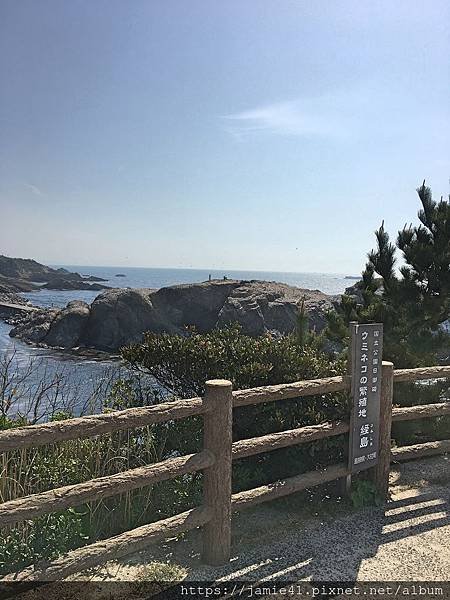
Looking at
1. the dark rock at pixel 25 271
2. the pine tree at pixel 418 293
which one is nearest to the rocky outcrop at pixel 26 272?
the dark rock at pixel 25 271

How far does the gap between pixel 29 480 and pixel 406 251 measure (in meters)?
4.96

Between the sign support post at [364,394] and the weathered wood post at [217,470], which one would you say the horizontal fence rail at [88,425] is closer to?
the weathered wood post at [217,470]

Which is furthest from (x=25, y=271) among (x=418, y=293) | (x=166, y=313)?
(x=418, y=293)

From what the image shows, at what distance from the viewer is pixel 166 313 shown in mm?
31906

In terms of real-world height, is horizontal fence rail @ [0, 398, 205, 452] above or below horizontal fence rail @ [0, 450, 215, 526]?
above

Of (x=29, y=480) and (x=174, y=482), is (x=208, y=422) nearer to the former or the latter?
(x=174, y=482)

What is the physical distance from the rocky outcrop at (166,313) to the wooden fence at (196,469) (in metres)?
21.6

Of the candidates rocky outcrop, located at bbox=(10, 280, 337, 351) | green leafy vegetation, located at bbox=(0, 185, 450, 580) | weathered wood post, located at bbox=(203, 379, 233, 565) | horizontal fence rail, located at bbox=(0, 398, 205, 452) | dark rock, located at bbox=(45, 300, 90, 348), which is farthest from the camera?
rocky outcrop, located at bbox=(10, 280, 337, 351)

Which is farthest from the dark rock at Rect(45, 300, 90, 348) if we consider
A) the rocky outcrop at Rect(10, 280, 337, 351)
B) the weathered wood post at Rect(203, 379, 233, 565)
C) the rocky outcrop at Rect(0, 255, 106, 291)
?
the rocky outcrop at Rect(0, 255, 106, 291)

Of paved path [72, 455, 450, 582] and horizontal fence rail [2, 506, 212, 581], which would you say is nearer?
horizontal fence rail [2, 506, 212, 581]

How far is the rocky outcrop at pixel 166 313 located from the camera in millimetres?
27955

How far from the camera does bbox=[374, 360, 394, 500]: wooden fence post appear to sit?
14.8ft

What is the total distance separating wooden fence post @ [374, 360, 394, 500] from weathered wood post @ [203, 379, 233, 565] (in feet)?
5.66

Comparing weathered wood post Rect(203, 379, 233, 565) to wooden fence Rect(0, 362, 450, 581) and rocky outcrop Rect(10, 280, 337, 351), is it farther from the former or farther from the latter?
rocky outcrop Rect(10, 280, 337, 351)
